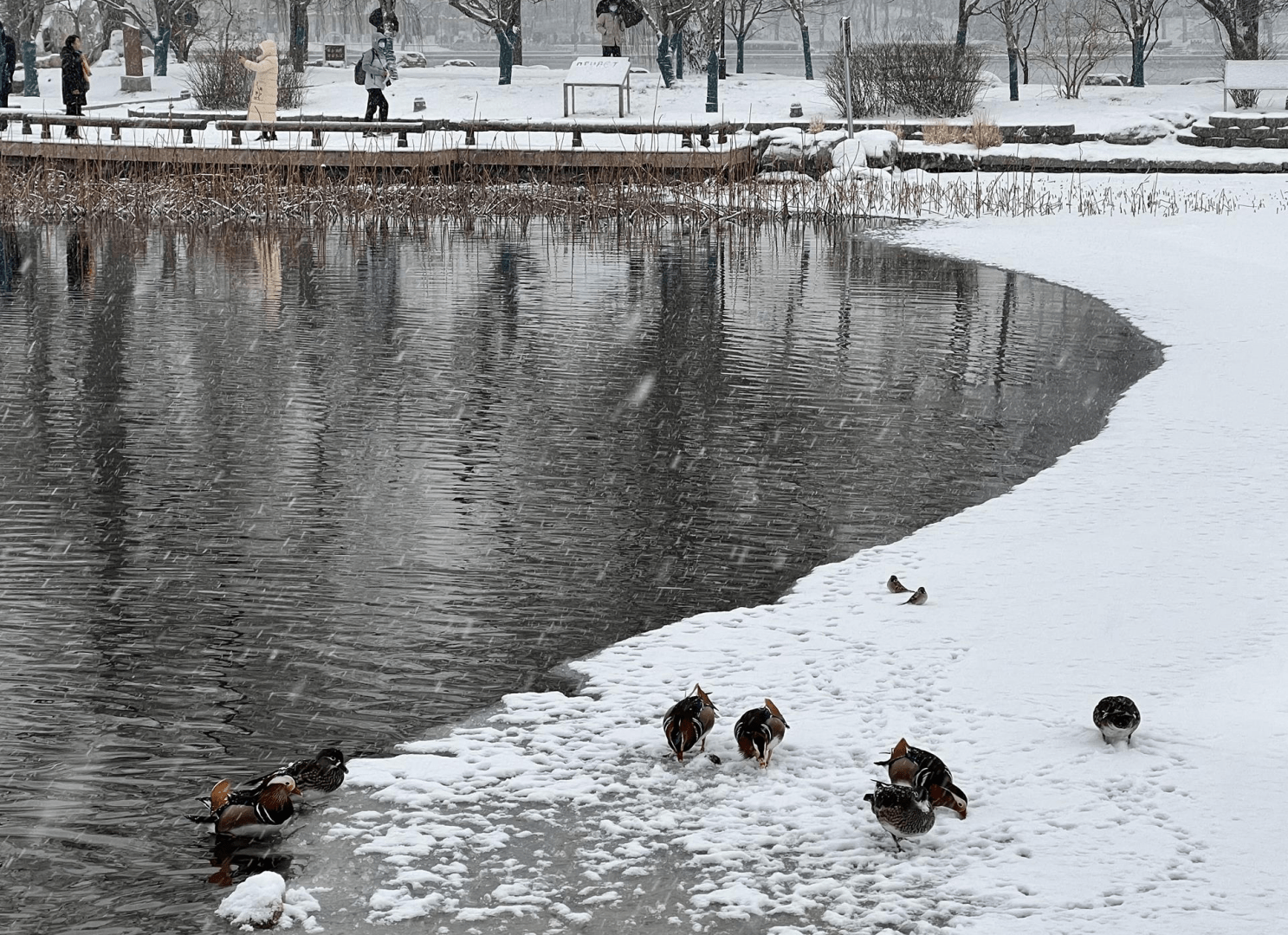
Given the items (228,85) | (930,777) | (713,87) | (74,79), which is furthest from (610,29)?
(930,777)

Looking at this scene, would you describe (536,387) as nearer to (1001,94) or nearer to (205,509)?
(205,509)

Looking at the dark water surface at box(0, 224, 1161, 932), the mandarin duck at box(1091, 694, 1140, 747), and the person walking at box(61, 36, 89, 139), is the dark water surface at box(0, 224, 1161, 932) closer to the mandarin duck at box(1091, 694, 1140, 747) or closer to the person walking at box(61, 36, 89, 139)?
the mandarin duck at box(1091, 694, 1140, 747)

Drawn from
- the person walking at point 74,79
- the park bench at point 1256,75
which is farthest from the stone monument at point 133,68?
the park bench at point 1256,75

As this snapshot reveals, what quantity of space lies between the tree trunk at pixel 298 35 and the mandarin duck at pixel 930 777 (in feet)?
128

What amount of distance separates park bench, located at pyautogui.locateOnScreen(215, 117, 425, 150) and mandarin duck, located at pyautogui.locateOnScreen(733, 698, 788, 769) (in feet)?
69.1

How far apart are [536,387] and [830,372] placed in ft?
8.20

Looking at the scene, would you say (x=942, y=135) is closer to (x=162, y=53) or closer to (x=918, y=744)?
(x=918, y=744)

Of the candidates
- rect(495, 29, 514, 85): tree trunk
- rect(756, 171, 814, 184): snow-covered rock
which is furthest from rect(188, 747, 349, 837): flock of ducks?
rect(495, 29, 514, 85): tree trunk

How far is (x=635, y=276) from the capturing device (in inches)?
715

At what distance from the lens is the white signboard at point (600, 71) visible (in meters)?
34.1

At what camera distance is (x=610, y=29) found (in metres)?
39.6

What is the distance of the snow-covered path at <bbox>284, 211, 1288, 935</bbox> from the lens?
15.0ft

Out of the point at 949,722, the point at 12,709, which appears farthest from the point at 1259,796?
the point at 12,709

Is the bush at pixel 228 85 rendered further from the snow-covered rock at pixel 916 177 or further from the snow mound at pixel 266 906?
the snow mound at pixel 266 906
